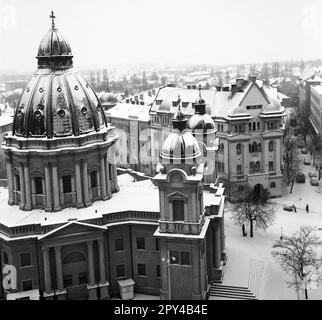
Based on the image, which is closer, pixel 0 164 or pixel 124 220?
pixel 124 220

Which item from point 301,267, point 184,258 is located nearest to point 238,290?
point 301,267

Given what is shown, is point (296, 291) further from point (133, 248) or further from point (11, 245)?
point (11, 245)

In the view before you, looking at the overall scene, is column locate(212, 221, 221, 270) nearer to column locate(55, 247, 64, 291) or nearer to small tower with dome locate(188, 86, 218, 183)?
small tower with dome locate(188, 86, 218, 183)

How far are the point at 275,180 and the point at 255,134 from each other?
5.28 metres

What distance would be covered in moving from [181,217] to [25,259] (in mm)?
9735

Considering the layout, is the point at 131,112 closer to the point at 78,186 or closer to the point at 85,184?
the point at 85,184

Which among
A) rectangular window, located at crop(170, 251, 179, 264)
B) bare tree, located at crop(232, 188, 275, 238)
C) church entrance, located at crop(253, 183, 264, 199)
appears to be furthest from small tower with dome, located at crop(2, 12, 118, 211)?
church entrance, located at crop(253, 183, 264, 199)

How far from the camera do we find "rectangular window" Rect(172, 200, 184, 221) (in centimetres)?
2964

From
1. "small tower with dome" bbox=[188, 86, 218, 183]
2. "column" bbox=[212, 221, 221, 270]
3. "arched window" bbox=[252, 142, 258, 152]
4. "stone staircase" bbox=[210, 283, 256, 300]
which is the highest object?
"small tower with dome" bbox=[188, 86, 218, 183]

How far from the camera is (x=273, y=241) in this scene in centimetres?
4119

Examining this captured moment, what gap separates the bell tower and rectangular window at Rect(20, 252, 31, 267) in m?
7.98

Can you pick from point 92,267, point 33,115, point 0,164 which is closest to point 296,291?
point 92,267

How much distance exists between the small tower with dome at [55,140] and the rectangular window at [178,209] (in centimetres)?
711

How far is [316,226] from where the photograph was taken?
4412cm
